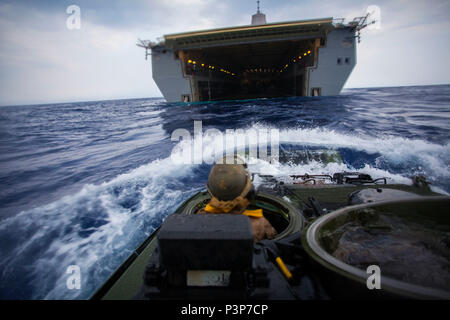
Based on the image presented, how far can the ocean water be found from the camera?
15.7 feet

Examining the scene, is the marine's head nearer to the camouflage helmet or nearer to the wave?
the camouflage helmet

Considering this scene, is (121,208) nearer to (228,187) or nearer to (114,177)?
(114,177)

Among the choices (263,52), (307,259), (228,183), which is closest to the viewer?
(307,259)

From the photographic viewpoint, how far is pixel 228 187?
2.73m

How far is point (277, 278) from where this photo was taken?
197 centimetres

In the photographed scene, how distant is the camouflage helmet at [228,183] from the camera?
2734mm

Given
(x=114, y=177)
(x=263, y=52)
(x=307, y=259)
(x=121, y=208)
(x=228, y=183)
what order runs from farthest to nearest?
(x=263, y=52)
(x=114, y=177)
(x=121, y=208)
(x=228, y=183)
(x=307, y=259)

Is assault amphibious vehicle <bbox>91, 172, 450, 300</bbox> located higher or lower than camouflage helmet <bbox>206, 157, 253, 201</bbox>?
lower

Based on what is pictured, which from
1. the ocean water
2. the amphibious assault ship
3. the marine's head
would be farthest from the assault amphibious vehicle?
the amphibious assault ship

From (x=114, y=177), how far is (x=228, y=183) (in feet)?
25.6

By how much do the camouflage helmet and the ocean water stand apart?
3.55 m

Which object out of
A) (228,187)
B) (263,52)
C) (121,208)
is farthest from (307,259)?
(263,52)

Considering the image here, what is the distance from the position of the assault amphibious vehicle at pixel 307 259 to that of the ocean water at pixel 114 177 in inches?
122
